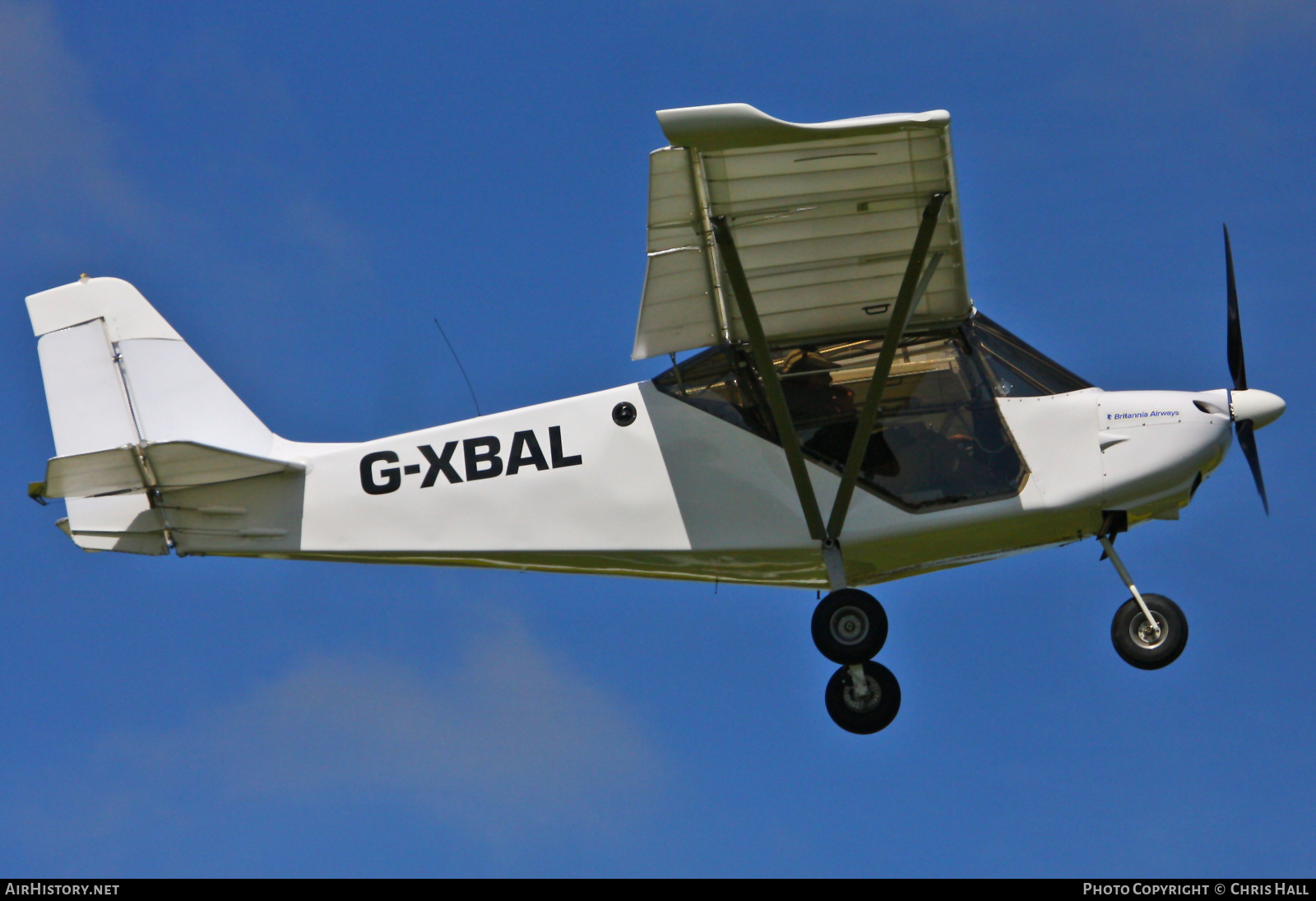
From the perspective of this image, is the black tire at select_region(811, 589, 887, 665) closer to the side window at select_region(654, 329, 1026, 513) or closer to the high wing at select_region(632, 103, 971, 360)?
the side window at select_region(654, 329, 1026, 513)

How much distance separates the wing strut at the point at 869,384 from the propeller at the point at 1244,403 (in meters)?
2.43

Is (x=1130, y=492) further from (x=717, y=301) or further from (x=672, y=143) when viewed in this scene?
(x=672, y=143)

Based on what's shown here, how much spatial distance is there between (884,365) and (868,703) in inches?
91.9

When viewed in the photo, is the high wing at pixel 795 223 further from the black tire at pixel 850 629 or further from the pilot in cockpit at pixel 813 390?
the black tire at pixel 850 629

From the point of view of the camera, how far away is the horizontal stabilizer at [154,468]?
10125 millimetres

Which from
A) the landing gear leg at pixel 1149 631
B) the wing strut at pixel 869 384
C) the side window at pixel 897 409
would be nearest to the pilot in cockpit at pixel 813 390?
the side window at pixel 897 409

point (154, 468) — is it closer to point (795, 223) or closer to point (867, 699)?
point (795, 223)

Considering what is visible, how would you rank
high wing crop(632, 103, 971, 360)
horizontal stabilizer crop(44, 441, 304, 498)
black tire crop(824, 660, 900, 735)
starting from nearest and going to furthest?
high wing crop(632, 103, 971, 360), black tire crop(824, 660, 900, 735), horizontal stabilizer crop(44, 441, 304, 498)

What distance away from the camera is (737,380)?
412 inches

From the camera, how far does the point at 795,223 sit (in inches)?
384

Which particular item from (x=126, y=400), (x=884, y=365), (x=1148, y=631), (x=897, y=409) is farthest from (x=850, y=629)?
(x=126, y=400)

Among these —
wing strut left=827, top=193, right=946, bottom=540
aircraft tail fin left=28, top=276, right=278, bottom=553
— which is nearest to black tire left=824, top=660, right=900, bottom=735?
wing strut left=827, top=193, right=946, bottom=540

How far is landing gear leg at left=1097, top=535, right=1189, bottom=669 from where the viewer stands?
9.77 m

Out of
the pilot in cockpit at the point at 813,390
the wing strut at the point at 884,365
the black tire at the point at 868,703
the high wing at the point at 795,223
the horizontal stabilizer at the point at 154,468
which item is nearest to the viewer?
the high wing at the point at 795,223
